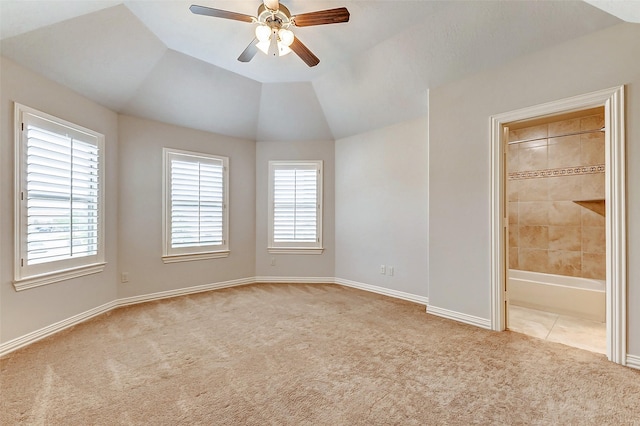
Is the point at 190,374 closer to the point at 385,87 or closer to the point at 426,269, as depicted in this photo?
the point at 426,269

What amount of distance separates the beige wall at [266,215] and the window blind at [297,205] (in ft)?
0.59

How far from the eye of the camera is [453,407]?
1778mm

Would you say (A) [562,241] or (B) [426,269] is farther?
(A) [562,241]

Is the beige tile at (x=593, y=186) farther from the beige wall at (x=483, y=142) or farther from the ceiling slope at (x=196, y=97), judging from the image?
the ceiling slope at (x=196, y=97)

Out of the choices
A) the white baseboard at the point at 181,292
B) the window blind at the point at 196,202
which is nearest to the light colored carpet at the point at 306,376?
the white baseboard at the point at 181,292

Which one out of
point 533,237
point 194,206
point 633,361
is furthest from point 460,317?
point 194,206

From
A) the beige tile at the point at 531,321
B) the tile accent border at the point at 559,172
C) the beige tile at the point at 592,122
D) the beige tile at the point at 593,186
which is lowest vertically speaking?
the beige tile at the point at 531,321

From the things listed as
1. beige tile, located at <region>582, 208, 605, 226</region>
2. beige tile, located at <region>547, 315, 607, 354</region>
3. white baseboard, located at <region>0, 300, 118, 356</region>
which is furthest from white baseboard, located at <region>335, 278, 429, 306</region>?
white baseboard, located at <region>0, 300, 118, 356</region>

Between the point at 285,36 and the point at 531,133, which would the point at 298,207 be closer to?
the point at 285,36

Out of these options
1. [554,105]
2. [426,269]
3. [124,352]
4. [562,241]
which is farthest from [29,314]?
[562,241]

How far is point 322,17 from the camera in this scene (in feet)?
7.59

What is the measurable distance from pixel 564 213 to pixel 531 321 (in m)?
1.88

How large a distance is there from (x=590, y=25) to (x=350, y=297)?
12.2 feet

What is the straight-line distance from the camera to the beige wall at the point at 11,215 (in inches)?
101
